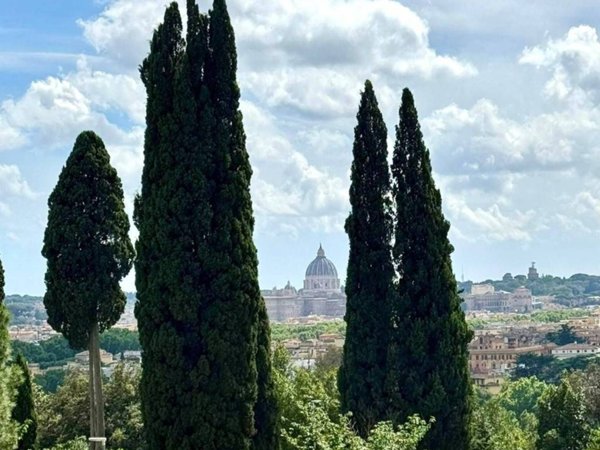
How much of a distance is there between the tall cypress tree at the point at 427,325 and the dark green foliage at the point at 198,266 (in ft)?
9.09

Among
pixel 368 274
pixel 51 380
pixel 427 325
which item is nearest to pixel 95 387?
pixel 368 274

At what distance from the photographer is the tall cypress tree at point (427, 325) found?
16.0m

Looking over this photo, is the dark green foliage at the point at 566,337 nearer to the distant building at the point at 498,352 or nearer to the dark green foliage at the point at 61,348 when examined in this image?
the distant building at the point at 498,352

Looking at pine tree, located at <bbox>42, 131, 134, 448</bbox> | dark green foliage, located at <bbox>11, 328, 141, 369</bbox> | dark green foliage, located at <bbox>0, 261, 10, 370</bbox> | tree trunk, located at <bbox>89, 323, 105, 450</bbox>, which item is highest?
pine tree, located at <bbox>42, 131, 134, 448</bbox>

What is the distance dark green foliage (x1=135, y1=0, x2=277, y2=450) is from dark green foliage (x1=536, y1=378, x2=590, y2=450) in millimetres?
11424

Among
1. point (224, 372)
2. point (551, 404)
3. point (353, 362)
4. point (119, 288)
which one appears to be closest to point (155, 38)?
point (119, 288)

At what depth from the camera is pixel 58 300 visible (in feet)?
48.4

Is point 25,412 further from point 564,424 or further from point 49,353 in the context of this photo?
point 49,353

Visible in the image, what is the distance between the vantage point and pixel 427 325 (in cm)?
1619

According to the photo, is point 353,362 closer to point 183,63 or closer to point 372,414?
point 372,414

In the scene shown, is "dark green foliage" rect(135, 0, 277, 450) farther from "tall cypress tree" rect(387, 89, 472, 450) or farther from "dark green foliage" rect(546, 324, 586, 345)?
"dark green foliage" rect(546, 324, 586, 345)

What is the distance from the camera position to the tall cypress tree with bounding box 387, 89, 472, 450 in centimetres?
1605

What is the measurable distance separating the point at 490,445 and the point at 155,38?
1065 centimetres

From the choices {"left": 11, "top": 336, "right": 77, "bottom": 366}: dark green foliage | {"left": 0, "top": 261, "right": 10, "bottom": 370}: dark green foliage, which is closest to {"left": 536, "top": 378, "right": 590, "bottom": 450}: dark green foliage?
{"left": 0, "top": 261, "right": 10, "bottom": 370}: dark green foliage
